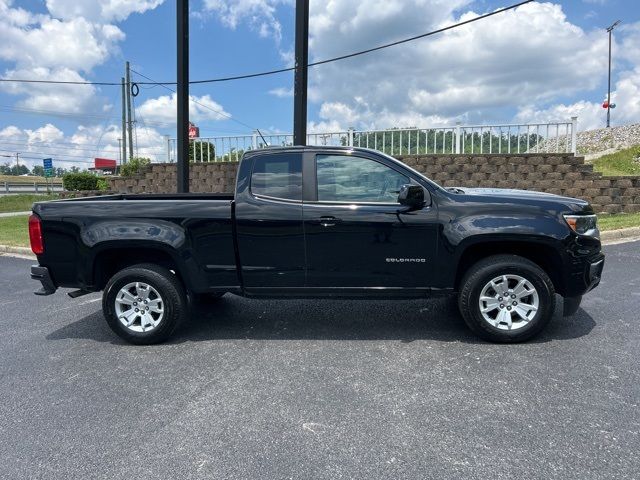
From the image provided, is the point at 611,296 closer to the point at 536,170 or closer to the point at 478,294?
the point at 478,294

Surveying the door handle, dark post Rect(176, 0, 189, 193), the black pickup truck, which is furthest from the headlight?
dark post Rect(176, 0, 189, 193)

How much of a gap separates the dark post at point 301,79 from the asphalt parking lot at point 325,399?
5333 mm

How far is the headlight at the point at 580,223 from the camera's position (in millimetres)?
4316

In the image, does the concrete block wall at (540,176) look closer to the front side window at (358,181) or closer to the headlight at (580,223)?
the headlight at (580,223)

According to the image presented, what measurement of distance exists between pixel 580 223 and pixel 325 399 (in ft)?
9.32

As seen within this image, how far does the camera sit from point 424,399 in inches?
133

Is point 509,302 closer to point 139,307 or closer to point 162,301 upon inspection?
point 162,301

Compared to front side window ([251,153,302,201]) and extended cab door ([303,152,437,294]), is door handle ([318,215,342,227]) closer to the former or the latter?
extended cab door ([303,152,437,294])

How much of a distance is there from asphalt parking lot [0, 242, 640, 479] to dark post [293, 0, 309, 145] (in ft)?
17.5

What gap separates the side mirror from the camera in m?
4.26

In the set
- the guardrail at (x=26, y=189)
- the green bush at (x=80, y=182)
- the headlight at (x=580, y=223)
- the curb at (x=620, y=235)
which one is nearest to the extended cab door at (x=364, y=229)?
the headlight at (x=580, y=223)

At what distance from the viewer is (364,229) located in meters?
4.45

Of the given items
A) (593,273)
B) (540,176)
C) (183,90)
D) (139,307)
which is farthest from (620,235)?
(183,90)

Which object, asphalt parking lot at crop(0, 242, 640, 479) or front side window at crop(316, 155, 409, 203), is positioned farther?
front side window at crop(316, 155, 409, 203)
